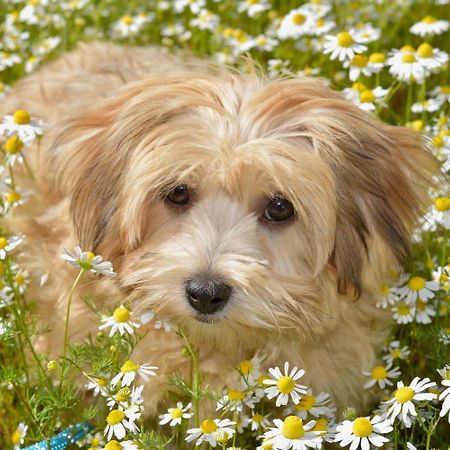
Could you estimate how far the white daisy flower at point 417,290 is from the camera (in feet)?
11.9

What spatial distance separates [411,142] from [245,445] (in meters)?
1.30

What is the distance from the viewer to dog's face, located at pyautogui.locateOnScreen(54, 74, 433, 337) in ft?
10.4

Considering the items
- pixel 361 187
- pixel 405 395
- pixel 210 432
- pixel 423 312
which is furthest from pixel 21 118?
pixel 405 395

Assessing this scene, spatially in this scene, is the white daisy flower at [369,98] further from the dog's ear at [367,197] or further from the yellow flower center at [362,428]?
the yellow flower center at [362,428]

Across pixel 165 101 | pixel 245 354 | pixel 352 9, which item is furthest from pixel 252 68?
pixel 352 9

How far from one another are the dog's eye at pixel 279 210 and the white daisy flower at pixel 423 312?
27.7 inches

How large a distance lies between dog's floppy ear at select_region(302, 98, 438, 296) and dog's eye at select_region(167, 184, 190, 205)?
0.48 m

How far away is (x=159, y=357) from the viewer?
3625 millimetres

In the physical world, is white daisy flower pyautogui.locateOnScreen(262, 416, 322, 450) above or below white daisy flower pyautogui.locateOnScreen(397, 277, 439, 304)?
above

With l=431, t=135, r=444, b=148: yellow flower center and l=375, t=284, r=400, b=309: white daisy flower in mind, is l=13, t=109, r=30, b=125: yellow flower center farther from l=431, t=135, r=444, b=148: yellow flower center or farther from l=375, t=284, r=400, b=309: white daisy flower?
l=431, t=135, r=444, b=148: yellow flower center

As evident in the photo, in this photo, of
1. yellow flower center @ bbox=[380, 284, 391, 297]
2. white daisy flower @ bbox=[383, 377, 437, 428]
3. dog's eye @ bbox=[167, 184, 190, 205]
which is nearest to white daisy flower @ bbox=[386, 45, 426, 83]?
yellow flower center @ bbox=[380, 284, 391, 297]

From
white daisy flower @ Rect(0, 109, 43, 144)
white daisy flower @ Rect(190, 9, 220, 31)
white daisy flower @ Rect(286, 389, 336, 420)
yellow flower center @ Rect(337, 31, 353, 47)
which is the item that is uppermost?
white daisy flower @ Rect(0, 109, 43, 144)

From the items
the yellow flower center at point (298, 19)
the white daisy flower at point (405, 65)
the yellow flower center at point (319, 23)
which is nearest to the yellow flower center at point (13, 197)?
the white daisy flower at point (405, 65)

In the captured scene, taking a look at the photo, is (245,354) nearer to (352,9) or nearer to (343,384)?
(343,384)
